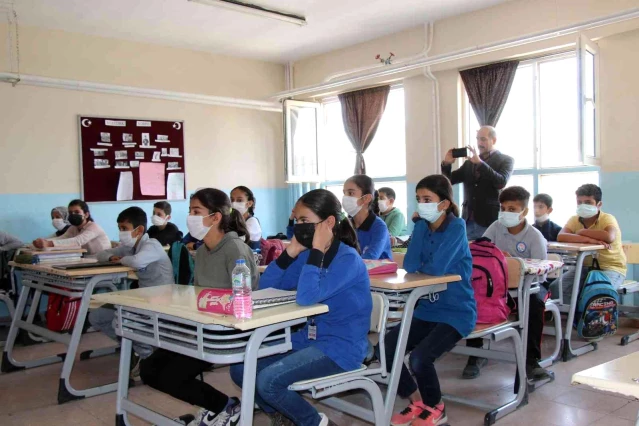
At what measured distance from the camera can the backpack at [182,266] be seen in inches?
141

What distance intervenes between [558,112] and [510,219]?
97.5 inches

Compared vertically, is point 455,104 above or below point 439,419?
above

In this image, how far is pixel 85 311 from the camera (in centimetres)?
335

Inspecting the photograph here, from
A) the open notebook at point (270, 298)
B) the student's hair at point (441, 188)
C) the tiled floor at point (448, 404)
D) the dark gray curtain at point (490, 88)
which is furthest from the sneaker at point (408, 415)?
the dark gray curtain at point (490, 88)

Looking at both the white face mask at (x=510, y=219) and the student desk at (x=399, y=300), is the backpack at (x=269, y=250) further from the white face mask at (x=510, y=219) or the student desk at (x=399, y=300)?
the student desk at (x=399, y=300)

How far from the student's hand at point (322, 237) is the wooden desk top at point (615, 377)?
3.89ft

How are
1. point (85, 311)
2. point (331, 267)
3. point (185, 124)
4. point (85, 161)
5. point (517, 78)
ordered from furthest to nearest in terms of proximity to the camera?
1. point (185, 124)
2. point (85, 161)
3. point (517, 78)
4. point (85, 311)
5. point (331, 267)

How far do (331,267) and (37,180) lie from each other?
5.02 metres

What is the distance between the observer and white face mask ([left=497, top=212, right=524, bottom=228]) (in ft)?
12.3

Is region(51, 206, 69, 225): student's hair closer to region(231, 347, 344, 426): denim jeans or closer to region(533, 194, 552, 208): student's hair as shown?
region(231, 347, 344, 426): denim jeans

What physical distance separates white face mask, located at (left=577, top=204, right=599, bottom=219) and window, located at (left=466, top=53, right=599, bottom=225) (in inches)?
45.1

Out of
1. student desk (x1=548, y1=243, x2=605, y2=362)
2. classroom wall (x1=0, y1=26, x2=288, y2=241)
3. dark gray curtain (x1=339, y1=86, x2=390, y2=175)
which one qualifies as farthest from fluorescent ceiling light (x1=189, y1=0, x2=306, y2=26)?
student desk (x1=548, y1=243, x2=605, y2=362)

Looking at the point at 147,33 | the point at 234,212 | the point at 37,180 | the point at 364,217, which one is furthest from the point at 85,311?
the point at 147,33

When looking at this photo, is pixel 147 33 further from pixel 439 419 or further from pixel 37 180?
pixel 439 419
